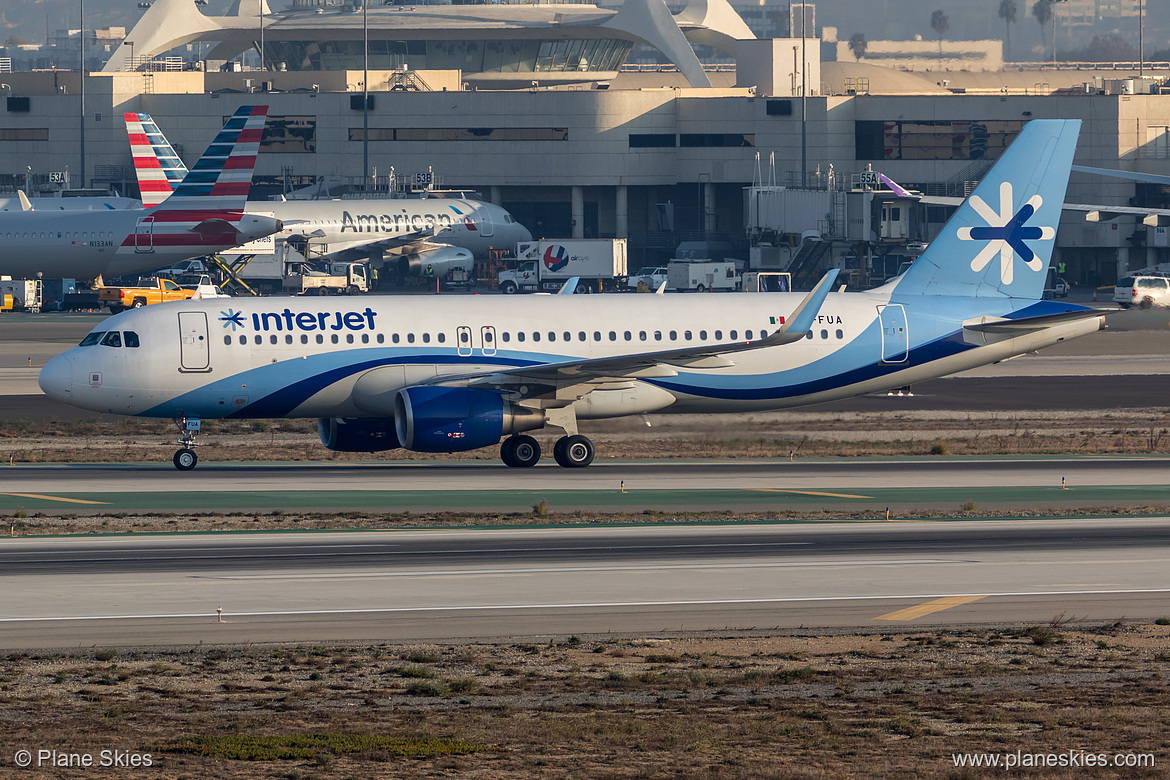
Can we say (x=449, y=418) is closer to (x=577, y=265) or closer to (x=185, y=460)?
(x=185, y=460)

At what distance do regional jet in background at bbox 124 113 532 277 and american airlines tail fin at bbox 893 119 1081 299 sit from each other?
74.4 m

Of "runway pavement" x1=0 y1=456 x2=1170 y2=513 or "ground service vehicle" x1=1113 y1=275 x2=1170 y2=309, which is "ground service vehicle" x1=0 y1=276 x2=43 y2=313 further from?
"ground service vehicle" x1=1113 y1=275 x2=1170 y2=309

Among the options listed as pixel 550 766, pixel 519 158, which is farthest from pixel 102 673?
pixel 519 158

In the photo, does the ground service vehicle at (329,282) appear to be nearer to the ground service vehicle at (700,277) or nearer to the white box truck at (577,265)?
the white box truck at (577,265)

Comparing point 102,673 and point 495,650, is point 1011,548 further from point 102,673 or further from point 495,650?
point 102,673

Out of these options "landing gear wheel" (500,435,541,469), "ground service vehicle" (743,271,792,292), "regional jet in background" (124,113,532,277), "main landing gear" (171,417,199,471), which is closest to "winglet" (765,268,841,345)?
"landing gear wheel" (500,435,541,469)

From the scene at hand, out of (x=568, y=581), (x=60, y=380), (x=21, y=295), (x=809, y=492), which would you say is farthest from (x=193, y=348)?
(x=21, y=295)

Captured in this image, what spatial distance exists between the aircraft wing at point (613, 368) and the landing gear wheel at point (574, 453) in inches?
59.4

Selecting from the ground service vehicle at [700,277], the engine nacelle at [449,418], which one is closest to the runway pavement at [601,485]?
the engine nacelle at [449,418]

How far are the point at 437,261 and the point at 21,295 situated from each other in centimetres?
3024

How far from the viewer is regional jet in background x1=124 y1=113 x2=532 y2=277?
112500mm

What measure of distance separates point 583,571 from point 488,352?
1447 cm

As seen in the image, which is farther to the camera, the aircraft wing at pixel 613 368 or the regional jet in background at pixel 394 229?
the regional jet in background at pixel 394 229

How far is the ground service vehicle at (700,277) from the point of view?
106062 millimetres
